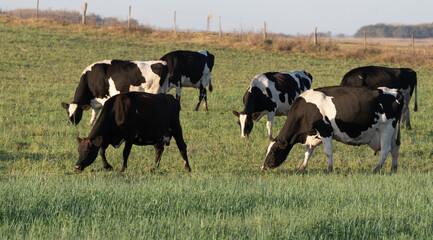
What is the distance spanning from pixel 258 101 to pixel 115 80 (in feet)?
12.8

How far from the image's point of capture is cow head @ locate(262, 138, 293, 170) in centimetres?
1107

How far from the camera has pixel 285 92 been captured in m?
16.2

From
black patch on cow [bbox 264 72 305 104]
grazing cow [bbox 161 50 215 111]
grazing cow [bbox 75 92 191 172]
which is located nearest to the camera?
grazing cow [bbox 75 92 191 172]

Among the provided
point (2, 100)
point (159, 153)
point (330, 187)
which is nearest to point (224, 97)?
point (2, 100)

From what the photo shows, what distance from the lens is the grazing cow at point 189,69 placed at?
66.0 ft

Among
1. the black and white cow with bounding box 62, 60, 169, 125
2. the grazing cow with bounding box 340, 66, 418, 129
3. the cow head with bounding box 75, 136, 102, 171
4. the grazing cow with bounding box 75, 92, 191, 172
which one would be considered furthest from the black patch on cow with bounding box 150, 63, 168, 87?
the cow head with bounding box 75, 136, 102, 171

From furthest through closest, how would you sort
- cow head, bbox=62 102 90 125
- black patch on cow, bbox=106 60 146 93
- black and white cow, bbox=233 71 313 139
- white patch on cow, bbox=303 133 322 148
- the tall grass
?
black patch on cow, bbox=106 60 146 93, black and white cow, bbox=233 71 313 139, cow head, bbox=62 102 90 125, white patch on cow, bbox=303 133 322 148, the tall grass

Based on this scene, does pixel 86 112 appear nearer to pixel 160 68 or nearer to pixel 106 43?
pixel 160 68

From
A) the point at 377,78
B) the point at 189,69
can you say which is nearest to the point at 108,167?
the point at 377,78

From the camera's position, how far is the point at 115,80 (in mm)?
16031

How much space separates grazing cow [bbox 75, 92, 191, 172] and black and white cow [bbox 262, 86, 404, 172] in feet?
6.46

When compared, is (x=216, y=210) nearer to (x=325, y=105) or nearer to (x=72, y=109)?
(x=325, y=105)

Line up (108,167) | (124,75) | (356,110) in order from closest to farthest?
(108,167) < (356,110) < (124,75)

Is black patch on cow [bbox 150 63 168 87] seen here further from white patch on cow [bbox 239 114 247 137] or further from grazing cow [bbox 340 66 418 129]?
grazing cow [bbox 340 66 418 129]
